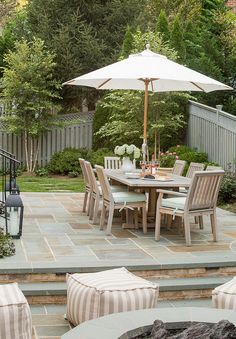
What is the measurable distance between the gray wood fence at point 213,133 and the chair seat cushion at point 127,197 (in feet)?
14.7

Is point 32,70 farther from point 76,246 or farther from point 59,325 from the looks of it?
point 59,325

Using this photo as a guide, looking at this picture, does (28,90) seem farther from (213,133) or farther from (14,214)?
(14,214)

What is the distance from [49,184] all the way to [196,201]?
7.31m

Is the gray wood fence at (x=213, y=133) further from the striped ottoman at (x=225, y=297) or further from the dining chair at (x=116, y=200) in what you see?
the striped ottoman at (x=225, y=297)

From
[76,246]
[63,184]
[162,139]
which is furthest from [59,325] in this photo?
[162,139]

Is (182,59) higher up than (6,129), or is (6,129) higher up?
(182,59)

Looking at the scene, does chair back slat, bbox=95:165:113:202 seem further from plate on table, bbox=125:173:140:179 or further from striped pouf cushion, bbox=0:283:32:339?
striped pouf cushion, bbox=0:283:32:339

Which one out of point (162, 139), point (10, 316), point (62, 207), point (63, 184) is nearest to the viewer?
point (10, 316)

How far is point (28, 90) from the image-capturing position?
15766 millimetres

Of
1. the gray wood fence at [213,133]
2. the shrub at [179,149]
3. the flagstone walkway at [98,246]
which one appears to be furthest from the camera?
the shrub at [179,149]

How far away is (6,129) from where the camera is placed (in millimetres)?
16609

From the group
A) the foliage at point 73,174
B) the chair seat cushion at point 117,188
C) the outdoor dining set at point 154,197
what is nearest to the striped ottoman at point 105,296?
the outdoor dining set at point 154,197

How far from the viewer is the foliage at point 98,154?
15211 mm

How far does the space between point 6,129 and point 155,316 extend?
13504 mm
